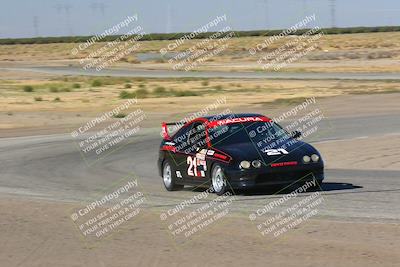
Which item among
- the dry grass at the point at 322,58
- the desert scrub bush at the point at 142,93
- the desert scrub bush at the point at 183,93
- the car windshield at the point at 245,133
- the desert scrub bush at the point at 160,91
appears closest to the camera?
the car windshield at the point at 245,133

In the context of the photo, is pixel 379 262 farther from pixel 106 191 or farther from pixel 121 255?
pixel 106 191

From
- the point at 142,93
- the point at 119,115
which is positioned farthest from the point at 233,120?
the point at 142,93

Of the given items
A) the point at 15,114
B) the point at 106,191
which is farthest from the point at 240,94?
the point at 106,191

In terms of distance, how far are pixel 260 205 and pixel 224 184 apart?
1.28 meters

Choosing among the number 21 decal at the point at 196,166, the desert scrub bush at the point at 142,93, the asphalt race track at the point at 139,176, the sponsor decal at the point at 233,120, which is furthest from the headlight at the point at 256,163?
the desert scrub bush at the point at 142,93

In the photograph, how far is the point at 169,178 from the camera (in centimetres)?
1656

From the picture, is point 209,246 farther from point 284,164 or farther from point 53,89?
point 53,89

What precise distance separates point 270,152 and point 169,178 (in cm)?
273

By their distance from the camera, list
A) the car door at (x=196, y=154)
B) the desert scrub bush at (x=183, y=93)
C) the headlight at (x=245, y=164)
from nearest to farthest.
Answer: the headlight at (x=245, y=164) → the car door at (x=196, y=154) → the desert scrub bush at (x=183, y=93)

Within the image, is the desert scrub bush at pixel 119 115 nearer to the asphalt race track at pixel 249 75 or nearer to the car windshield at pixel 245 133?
the car windshield at pixel 245 133

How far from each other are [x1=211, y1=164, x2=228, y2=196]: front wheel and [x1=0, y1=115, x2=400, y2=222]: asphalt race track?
342mm

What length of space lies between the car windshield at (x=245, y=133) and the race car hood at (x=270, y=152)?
25 centimetres

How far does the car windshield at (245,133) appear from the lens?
50.0ft

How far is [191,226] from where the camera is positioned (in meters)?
11.6
